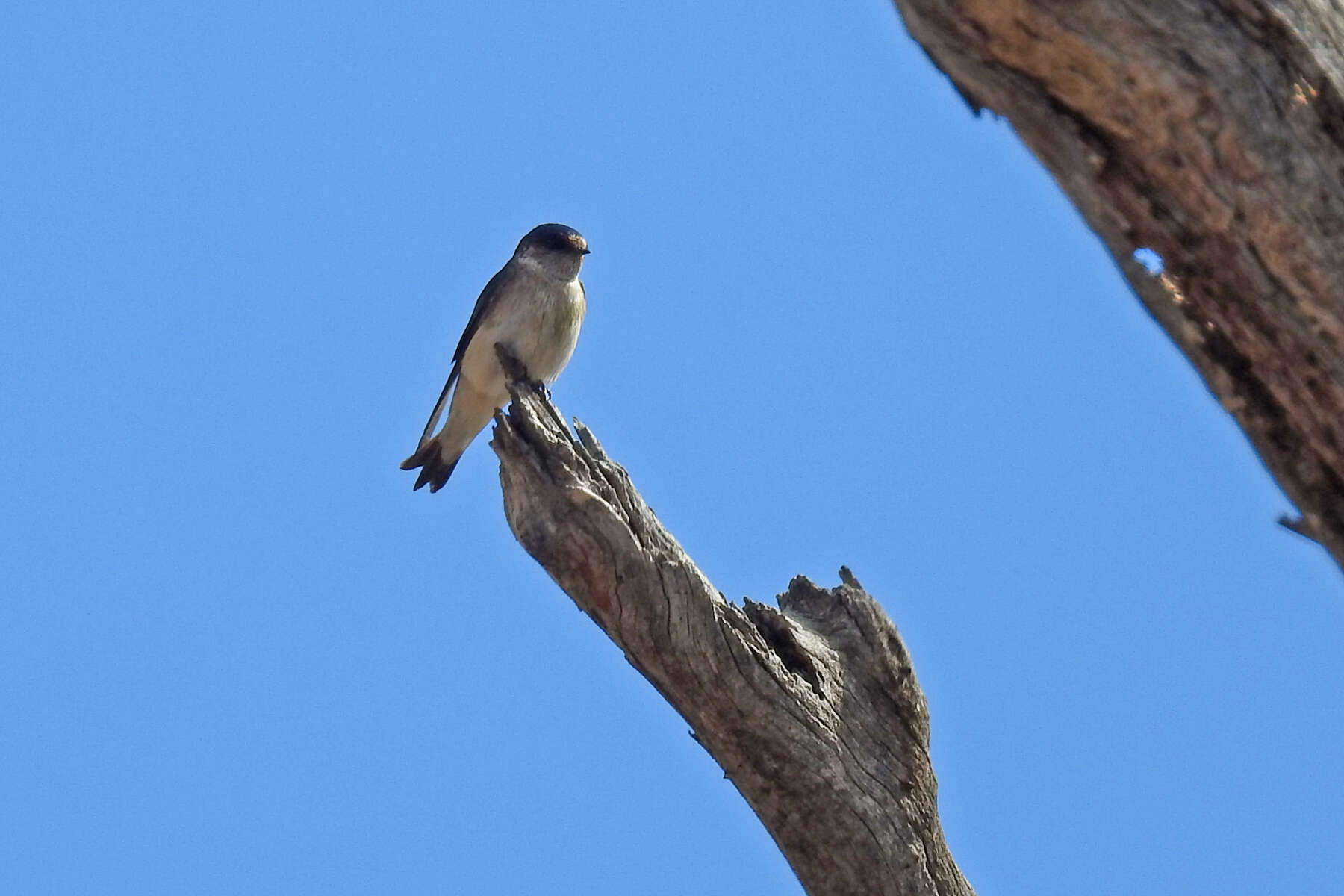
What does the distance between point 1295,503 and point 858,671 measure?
8.60 feet

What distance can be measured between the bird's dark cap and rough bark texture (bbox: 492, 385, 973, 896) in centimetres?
416

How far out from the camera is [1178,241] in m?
2.75

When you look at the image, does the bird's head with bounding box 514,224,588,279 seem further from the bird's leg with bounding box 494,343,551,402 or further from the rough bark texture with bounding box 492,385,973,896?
the rough bark texture with bounding box 492,385,973,896

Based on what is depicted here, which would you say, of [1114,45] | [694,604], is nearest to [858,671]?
[694,604]

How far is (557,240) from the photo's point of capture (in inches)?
360

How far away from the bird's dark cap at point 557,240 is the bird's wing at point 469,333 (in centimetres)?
26

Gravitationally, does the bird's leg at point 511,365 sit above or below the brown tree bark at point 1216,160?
above

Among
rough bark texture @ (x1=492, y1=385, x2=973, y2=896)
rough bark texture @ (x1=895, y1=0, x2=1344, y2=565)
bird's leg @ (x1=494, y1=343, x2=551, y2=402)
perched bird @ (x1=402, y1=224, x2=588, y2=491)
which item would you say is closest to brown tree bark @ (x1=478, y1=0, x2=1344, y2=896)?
rough bark texture @ (x1=895, y1=0, x2=1344, y2=565)

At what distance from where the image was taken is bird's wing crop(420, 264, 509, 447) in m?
8.99

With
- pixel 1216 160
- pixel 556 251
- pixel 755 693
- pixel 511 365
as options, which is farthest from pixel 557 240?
pixel 1216 160

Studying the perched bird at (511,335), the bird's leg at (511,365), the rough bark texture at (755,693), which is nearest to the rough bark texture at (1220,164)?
the rough bark texture at (755,693)

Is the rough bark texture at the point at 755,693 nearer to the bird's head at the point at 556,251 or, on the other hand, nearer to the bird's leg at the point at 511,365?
the bird's leg at the point at 511,365

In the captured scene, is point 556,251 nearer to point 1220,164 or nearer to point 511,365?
point 511,365

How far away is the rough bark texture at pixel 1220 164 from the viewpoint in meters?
2.64
